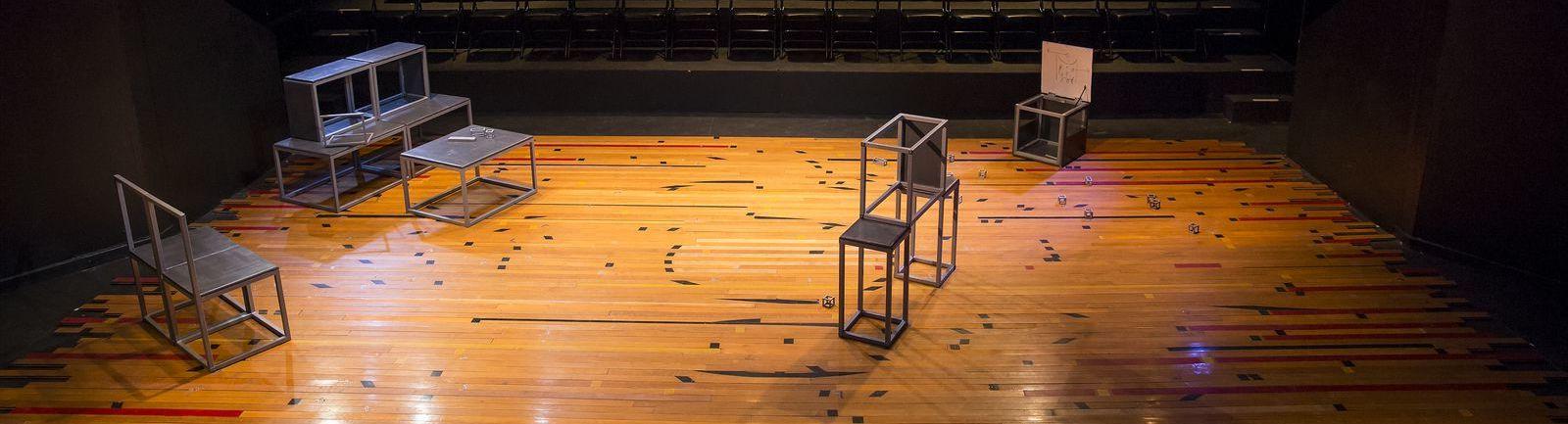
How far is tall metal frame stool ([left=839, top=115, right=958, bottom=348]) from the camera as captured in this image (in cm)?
465

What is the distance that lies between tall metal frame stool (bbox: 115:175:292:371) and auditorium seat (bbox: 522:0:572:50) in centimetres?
389

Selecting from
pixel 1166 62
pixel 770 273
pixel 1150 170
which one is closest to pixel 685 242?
pixel 770 273

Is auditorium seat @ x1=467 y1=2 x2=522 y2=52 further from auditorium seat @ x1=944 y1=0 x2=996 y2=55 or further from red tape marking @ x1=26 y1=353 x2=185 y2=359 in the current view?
red tape marking @ x1=26 y1=353 x2=185 y2=359

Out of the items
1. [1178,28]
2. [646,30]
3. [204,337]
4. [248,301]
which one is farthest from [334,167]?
[1178,28]

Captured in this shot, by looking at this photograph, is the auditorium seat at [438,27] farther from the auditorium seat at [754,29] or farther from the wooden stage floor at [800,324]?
the wooden stage floor at [800,324]

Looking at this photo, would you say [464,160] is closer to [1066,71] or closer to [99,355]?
[99,355]

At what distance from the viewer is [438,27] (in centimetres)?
Result: 884

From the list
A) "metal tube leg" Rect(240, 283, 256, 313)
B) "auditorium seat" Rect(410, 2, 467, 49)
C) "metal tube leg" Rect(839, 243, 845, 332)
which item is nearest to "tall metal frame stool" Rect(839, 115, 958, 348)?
"metal tube leg" Rect(839, 243, 845, 332)

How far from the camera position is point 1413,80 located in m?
5.80

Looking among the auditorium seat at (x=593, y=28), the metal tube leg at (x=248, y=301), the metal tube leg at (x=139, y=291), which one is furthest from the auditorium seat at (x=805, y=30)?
the metal tube leg at (x=139, y=291)

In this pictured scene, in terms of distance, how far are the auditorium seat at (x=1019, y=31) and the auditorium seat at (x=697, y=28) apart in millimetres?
2061

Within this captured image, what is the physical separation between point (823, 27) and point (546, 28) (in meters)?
2.05

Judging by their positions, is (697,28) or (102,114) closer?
(102,114)

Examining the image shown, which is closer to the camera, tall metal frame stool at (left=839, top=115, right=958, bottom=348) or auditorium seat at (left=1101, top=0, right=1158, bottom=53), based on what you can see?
tall metal frame stool at (left=839, top=115, right=958, bottom=348)
